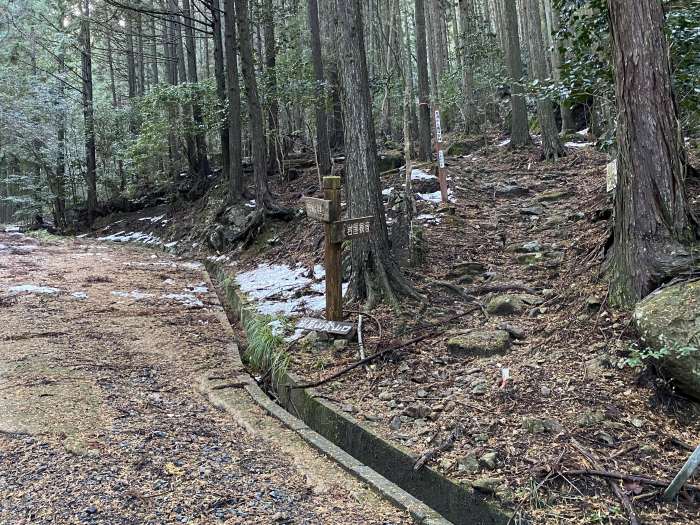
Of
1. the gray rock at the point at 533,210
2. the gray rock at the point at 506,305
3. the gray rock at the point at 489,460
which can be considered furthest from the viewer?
the gray rock at the point at 533,210

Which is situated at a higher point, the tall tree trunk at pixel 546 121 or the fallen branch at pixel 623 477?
the tall tree trunk at pixel 546 121

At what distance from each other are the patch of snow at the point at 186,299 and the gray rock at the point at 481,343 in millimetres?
4669

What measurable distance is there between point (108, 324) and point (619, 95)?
6.54 meters

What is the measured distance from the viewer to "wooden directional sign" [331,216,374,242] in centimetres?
577

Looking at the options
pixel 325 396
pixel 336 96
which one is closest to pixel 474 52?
pixel 336 96

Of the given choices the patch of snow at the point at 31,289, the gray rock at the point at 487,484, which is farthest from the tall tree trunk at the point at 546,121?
the patch of snow at the point at 31,289

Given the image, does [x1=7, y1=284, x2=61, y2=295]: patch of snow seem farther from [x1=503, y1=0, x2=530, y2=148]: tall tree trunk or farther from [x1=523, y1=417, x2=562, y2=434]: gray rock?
[x1=503, y1=0, x2=530, y2=148]: tall tree trunk

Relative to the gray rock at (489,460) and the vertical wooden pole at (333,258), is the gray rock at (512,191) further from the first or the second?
the gray rock at (489,460)

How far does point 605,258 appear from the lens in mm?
5523

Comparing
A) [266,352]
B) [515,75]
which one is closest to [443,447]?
[266,352]

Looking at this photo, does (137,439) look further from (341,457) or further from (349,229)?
(349,229)

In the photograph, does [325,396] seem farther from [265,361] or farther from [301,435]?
[265,361]

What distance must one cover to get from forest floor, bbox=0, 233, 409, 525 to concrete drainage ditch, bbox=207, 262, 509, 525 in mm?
377

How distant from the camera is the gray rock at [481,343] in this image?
5.22 m
